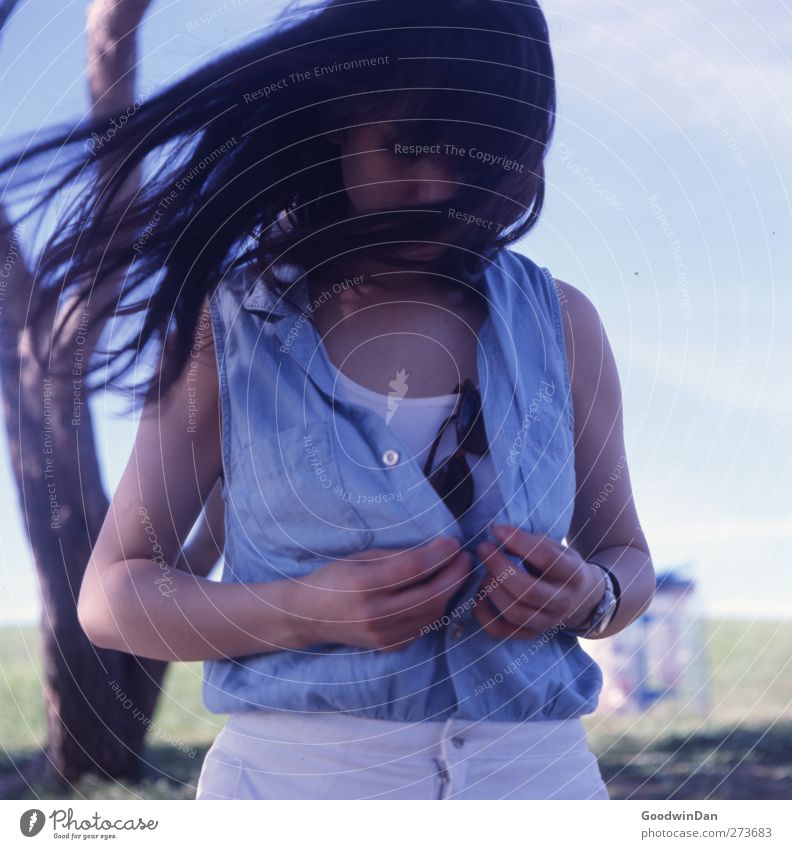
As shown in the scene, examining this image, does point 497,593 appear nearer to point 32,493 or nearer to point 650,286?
point 650,286

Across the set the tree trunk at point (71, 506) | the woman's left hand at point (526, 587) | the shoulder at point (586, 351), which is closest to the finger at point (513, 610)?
the woman's left hand at point (526, 587)

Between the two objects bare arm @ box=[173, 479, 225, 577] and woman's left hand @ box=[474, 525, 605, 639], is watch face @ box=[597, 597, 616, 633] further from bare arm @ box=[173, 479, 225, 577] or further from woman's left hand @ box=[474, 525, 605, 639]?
bare arm @ box=[173, 479, 225, 577]

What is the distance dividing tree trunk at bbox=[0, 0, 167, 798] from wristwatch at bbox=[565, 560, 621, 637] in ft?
1.08

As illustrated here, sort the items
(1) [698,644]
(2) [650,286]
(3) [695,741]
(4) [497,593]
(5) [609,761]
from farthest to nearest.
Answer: (3) [695,741] < (5) [609,761] < (1) [698,644] < (2) [650,286] < (4) [497,593]

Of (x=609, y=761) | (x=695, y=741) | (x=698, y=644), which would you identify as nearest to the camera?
(x=698, y=644)

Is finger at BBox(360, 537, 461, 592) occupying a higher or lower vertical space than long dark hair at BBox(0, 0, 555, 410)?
lower

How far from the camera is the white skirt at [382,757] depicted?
Result: 0.49m

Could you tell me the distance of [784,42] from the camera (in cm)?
63

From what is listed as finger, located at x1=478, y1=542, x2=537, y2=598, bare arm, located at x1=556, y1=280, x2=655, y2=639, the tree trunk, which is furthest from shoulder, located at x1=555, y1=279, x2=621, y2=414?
the tree trunk

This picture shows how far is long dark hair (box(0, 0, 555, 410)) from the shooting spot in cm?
57

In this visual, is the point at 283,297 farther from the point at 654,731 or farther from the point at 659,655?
the point at 654,731

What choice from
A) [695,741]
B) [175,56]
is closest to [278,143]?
[175,56]

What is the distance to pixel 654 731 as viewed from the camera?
3.25ft
